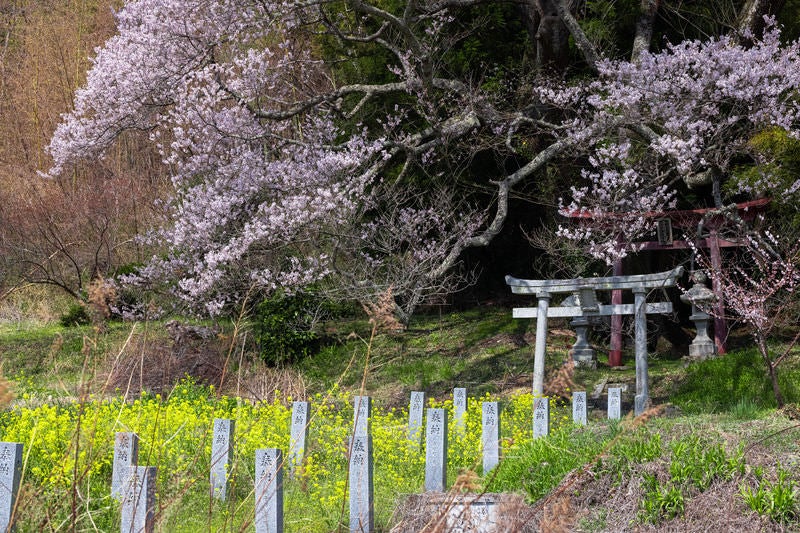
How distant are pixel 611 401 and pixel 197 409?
4243mm

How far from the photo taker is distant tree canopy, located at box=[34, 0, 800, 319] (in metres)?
11.7

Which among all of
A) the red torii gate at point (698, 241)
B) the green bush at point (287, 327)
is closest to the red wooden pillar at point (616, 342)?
the red torii gate at point (698, 241)

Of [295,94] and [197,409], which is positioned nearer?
[197,409]

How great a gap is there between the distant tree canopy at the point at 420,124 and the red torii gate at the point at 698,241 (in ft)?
1.03

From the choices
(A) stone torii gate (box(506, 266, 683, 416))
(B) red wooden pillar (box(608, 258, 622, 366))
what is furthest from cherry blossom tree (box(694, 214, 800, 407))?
(B) red wooden pillar (box(608, 258, 622, 366))

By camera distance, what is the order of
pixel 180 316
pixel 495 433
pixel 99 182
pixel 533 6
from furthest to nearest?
pixel 99 182
pixel 180 316
pixel 533 6
pixel 495 433

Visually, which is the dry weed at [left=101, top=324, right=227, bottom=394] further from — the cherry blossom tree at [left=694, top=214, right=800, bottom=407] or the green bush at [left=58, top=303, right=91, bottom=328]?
the cherry blossom tree at [left=694, top=214, right=800, bottom=407]

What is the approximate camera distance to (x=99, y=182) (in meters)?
19.3

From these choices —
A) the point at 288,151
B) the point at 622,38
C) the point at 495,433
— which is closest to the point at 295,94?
the point at 288,151

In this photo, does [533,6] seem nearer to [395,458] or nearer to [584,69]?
[584,69]

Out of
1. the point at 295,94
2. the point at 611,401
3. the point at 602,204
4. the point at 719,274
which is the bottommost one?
the point at 611,401

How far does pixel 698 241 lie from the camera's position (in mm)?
13297

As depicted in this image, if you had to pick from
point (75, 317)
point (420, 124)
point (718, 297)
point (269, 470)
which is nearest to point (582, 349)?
point (718, 297)

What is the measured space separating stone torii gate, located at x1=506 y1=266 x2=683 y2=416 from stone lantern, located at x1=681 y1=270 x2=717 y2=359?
98.8 inches
